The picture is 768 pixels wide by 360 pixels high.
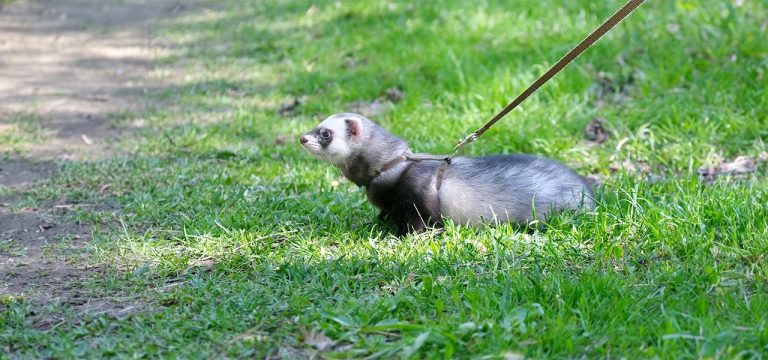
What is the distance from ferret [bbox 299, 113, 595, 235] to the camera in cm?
462

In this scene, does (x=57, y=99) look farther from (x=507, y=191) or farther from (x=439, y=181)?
(x=507, y=191)

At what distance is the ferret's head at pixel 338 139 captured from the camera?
4820 millimetres

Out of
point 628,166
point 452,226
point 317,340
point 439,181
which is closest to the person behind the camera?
point 317,340

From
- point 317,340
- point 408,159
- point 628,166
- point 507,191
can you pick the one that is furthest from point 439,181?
point 628,166

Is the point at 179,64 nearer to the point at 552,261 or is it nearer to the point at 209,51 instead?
A: the point at 209,51

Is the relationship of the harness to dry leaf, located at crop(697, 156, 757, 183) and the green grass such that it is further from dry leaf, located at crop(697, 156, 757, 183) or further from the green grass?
dry leaf, located at crop(697, 156, 757, 183)

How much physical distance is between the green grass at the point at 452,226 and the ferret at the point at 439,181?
134 millimetres

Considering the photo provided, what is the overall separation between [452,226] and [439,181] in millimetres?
256

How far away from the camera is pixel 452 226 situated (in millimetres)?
4516

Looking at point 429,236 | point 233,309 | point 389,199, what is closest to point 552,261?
point 429,236

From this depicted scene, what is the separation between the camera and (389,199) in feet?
15.5

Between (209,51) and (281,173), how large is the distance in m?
4.47

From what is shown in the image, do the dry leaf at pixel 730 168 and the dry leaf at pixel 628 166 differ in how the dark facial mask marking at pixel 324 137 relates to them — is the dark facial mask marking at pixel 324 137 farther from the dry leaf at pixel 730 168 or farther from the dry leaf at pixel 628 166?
the dry leaf at pixel 730 168

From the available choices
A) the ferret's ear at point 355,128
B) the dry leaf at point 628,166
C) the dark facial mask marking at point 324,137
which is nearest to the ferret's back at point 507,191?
the ferret's ear at point 355,128
